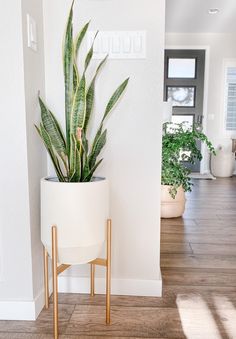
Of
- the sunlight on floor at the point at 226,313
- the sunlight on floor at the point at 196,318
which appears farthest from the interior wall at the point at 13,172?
the sunlight on floor at the point at 226,313

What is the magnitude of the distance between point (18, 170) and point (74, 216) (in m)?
0.34

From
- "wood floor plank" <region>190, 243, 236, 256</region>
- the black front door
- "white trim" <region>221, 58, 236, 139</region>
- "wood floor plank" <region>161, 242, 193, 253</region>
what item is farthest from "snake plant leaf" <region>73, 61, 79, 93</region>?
"white trim" <region>221, 58, 236, 139</region>

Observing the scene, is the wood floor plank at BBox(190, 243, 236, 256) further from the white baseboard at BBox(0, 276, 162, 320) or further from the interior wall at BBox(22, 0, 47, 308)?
the interior wall at BBox(22, 0, 47, 308)

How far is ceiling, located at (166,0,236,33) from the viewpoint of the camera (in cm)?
400

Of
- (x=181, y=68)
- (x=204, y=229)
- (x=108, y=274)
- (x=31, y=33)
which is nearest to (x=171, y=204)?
(x=204, y=229)

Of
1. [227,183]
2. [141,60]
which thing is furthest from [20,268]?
[227,183]

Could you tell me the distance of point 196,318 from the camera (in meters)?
1.38

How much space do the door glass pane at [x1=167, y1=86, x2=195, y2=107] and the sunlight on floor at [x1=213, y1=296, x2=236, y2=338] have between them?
4.33 m

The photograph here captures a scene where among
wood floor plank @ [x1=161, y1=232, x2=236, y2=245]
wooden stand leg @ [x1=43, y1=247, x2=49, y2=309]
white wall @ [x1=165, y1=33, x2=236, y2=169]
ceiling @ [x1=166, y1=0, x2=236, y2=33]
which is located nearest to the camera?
wooden stand leg @ [x1=43, y1=247, x2=49, y2=309]

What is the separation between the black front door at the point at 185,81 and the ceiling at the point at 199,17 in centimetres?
40

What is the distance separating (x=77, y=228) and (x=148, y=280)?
608mm

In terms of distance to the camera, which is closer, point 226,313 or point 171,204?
point 226,313

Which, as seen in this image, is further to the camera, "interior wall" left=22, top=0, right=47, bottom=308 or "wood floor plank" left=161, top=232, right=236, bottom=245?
"wood floor plank" left=161, top=232, right=236, bottom=245

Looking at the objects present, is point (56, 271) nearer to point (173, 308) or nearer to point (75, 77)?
point (173, 308)
